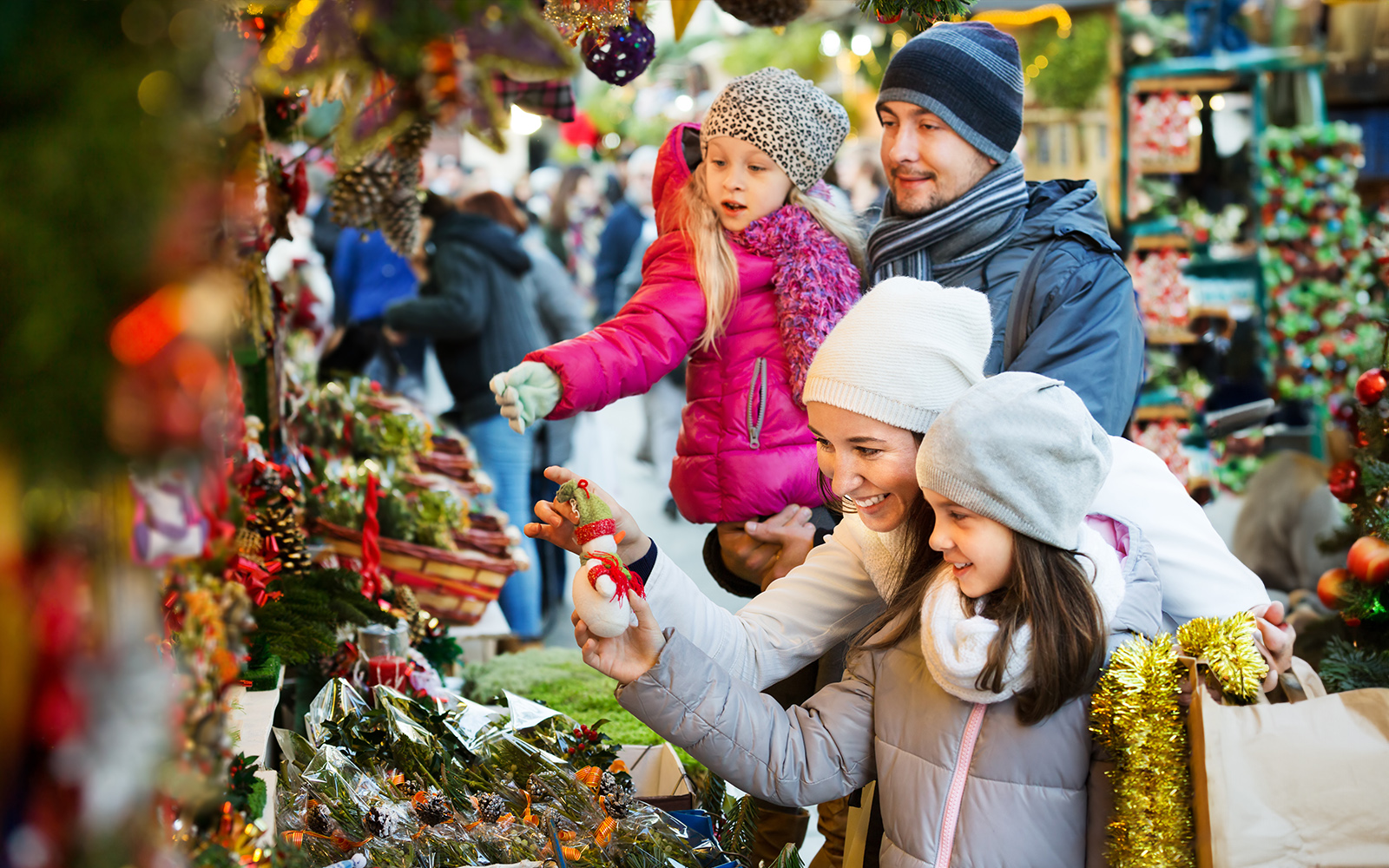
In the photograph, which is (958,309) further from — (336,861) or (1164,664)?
(336,861)

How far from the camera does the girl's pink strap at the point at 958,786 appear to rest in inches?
56.8

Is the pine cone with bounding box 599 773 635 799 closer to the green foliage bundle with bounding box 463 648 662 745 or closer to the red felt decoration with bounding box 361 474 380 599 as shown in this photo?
the green foliage bundle with bounding box 463 648 662 745

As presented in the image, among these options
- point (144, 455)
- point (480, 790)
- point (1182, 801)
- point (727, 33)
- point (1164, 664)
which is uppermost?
point (727, 33)

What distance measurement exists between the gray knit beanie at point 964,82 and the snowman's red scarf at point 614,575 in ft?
3.52

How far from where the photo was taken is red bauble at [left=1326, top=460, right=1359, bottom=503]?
2.54 metres

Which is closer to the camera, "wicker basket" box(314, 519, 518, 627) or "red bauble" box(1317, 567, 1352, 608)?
"red bauble" box(1317, 567, 1352, 608)

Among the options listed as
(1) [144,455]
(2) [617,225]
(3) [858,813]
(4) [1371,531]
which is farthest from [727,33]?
(1) [144,455]

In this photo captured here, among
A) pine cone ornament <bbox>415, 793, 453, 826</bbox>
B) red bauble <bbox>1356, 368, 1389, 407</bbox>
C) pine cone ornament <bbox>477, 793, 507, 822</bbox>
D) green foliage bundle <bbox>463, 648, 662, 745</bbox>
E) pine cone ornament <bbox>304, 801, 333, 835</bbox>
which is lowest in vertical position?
green foliage bundle <bbox>463, 648, 662, 745</bbox>

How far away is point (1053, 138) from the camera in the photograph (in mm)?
6320

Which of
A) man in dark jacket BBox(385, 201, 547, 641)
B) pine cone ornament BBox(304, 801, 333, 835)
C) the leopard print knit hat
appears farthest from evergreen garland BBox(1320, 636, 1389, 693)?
man in dark jacket BBox(385, 201, 547, 641)

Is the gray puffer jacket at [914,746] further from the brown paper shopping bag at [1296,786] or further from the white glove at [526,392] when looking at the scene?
the white glove at [526,392]

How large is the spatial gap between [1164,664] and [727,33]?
32.8ft

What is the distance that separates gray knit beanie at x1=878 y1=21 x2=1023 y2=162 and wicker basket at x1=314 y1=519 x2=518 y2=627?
167 cm

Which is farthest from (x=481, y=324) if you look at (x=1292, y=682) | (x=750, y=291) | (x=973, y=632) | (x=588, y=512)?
(x=1292, y=682)
